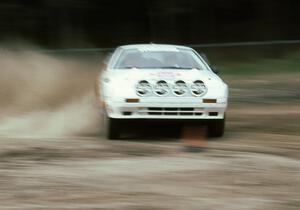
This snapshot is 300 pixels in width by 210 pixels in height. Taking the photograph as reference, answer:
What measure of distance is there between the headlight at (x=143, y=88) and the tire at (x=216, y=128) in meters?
1.10

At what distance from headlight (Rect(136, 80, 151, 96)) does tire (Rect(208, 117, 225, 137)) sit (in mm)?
1095

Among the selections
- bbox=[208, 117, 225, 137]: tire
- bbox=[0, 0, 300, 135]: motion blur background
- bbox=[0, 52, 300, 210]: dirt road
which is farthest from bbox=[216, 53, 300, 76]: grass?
bbox=[208, 117, 225, 137]: tire

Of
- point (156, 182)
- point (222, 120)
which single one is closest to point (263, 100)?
point (222, 120)

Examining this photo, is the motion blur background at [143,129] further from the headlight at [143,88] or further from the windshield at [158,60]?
the windshield at [158,60]

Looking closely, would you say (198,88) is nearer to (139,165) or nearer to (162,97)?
(162,97)

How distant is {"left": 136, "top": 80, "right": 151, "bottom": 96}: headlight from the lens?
395 inches

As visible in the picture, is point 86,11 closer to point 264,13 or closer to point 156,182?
point 264,13

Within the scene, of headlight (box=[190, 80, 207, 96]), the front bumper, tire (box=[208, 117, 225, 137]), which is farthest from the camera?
tire (box=[208, 117, 225, 137])

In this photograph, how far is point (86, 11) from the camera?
1060 inches

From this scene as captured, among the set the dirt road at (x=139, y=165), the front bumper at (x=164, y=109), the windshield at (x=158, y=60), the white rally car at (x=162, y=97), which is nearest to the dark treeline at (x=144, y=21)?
the dirt road at (x=139, y=165)

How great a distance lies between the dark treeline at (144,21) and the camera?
A: 25906mm

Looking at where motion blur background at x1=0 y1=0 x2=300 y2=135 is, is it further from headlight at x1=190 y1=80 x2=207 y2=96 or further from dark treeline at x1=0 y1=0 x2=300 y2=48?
headlight at x1=190 y1=80 x2=207 y2=96

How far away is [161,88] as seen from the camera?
397 inches

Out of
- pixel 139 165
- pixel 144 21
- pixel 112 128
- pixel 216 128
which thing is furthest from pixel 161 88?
pixel 144 21
